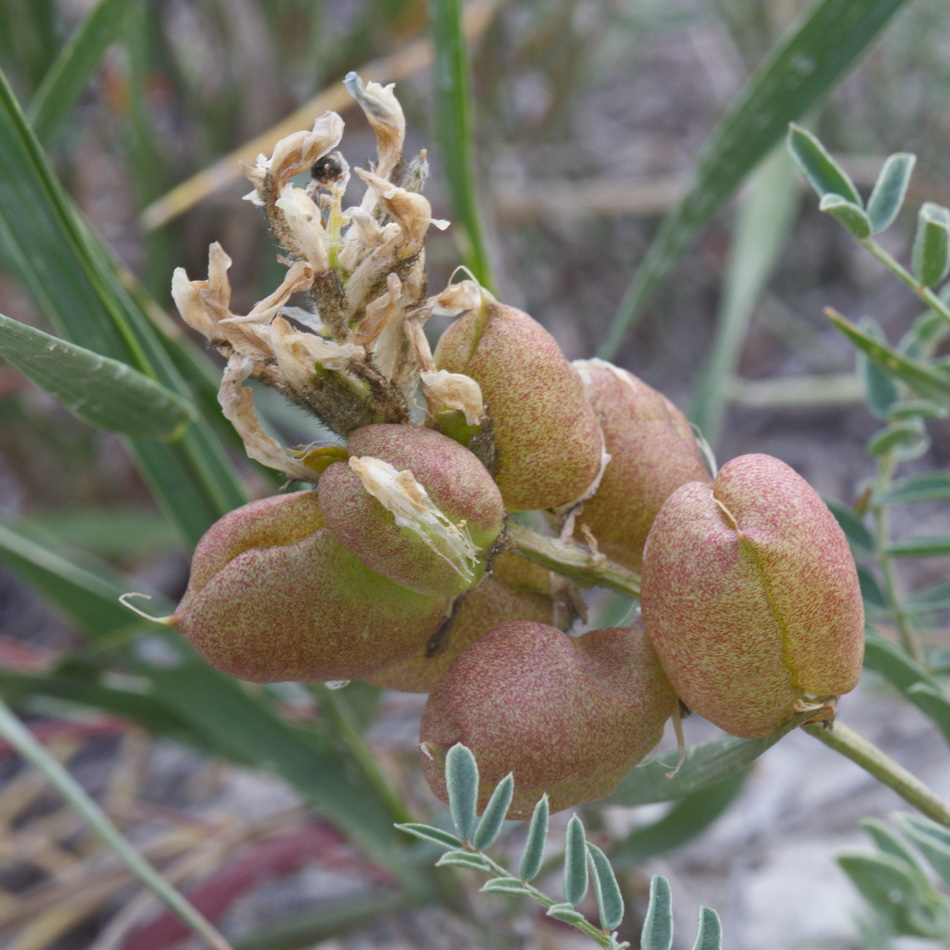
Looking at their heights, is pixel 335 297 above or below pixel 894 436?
above

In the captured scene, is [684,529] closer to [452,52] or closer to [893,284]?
[452,52]

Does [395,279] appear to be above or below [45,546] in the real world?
above

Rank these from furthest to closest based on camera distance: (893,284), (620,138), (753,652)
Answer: (620,138), (893,284), (753,652)

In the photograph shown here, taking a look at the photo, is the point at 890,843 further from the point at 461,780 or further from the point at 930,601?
the point at 461,780

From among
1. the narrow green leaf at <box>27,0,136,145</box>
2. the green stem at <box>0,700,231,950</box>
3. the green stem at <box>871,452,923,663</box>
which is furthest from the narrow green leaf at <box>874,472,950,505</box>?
the narrow green leaf at <box>27,0,136,145</box>

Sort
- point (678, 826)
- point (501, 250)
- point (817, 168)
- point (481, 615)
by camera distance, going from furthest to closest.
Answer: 1. point (501, 250)
2. point (678, 826)
3. point (817, 168)
4. point (481, 615)

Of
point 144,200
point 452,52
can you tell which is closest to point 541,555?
point 452,52

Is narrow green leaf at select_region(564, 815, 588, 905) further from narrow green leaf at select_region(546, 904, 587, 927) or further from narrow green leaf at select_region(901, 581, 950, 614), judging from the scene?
narrow green leaf at select_region(901, 581, 950, 614)

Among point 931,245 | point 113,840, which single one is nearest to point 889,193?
point 931,245
